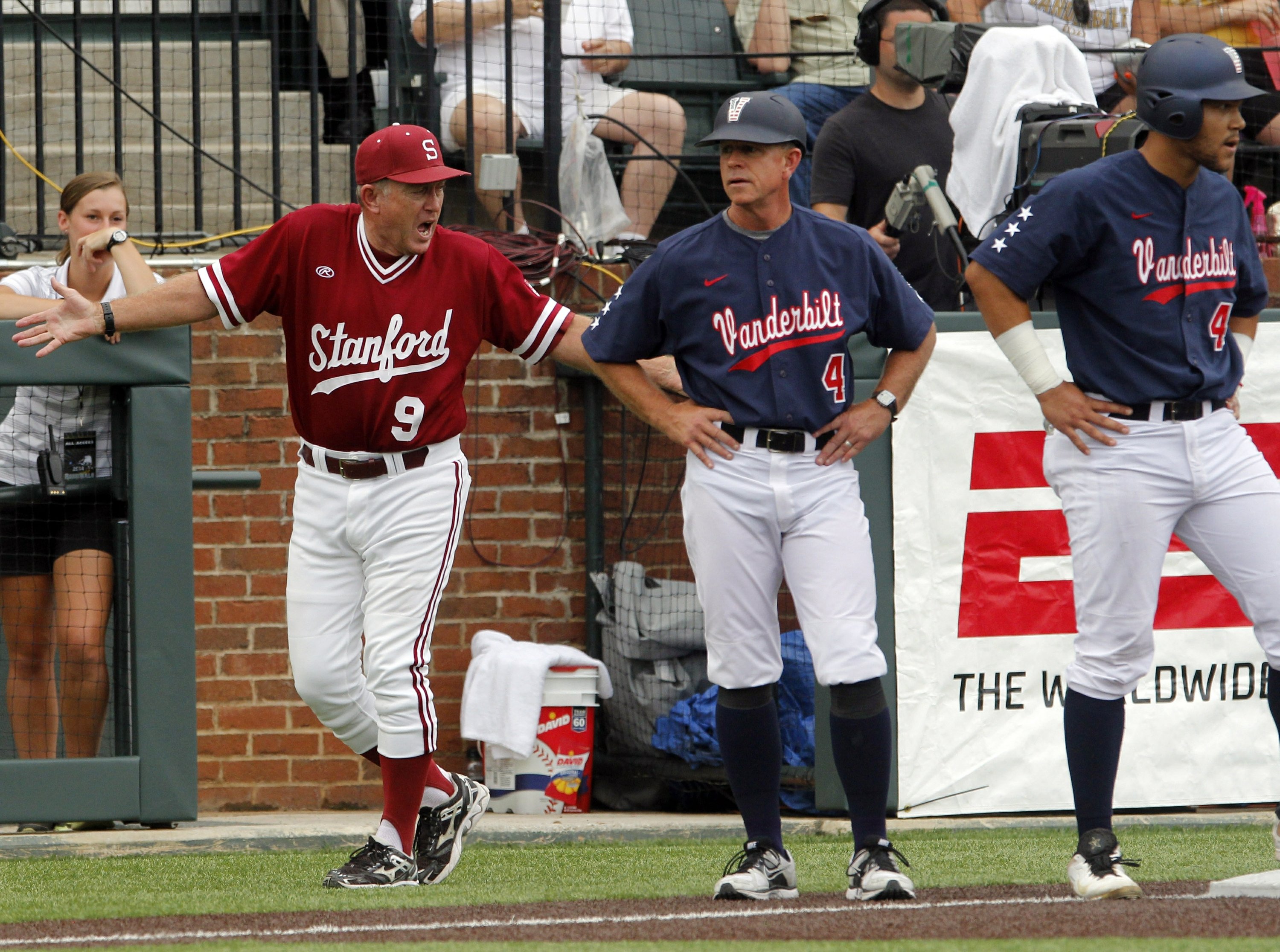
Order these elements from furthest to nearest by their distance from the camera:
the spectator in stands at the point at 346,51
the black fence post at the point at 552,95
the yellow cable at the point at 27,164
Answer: the spectator in stands at the point at 346,51 → the black fence post at the point at 552,95 → the yellow cable at the point at 27,164

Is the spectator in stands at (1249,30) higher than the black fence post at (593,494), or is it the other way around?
the spectator in stands at (1249,30)

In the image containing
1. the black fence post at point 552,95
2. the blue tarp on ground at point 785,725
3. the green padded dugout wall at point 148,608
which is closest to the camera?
the green padded dugout wall at point 148,608

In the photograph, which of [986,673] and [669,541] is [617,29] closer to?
[669,541]

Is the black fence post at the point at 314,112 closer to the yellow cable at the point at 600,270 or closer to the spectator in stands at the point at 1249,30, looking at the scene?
the yellow cable at the point at 600,270

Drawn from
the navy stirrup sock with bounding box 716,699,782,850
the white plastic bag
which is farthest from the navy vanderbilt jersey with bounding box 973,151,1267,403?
the white plastic bag

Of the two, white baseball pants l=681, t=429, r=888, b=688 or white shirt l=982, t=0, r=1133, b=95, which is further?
white shirt l=982, t=0, r=1133, b=95

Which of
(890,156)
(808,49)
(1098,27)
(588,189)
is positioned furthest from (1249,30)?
(588,189)

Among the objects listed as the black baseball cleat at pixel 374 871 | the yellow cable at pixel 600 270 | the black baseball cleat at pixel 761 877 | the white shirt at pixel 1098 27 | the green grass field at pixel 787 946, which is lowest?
the black baseball cleat at pixel 374 871

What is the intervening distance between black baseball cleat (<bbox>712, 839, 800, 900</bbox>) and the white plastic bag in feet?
11.2

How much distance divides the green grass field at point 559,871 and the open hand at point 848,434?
1074 mm

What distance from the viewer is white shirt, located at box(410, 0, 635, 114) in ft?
23.9

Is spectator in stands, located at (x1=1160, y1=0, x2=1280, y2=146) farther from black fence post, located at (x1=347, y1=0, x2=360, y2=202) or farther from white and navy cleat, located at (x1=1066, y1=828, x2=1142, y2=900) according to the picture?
white and navy cleat, located at (x1=1066, y1=828, x2=1142, y2=900)

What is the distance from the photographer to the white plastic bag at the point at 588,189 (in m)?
6.93

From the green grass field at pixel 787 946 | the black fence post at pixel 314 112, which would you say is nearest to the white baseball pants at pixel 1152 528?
the green grass field at pixel 787 946
